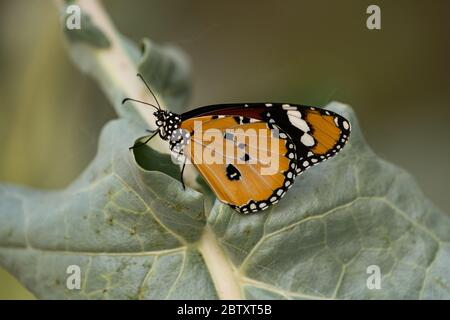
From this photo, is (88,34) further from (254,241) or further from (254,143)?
(254,241)

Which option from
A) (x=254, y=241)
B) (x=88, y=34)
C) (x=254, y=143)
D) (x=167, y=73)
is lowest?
(x=254, y=241)

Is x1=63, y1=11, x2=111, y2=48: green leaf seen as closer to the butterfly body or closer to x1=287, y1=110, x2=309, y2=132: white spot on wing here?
the butterfly body

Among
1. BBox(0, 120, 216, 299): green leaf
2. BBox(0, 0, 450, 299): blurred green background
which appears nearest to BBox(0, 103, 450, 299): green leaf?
A: BBox(0, 120, 216, 299): green leaf

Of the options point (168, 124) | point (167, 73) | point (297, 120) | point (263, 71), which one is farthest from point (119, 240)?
point (263, 71)

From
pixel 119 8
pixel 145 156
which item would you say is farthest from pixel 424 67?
pixel 145 156

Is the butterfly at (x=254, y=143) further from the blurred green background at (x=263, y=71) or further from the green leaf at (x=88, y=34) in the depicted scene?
the blurred green background at (x=263, y=71)
